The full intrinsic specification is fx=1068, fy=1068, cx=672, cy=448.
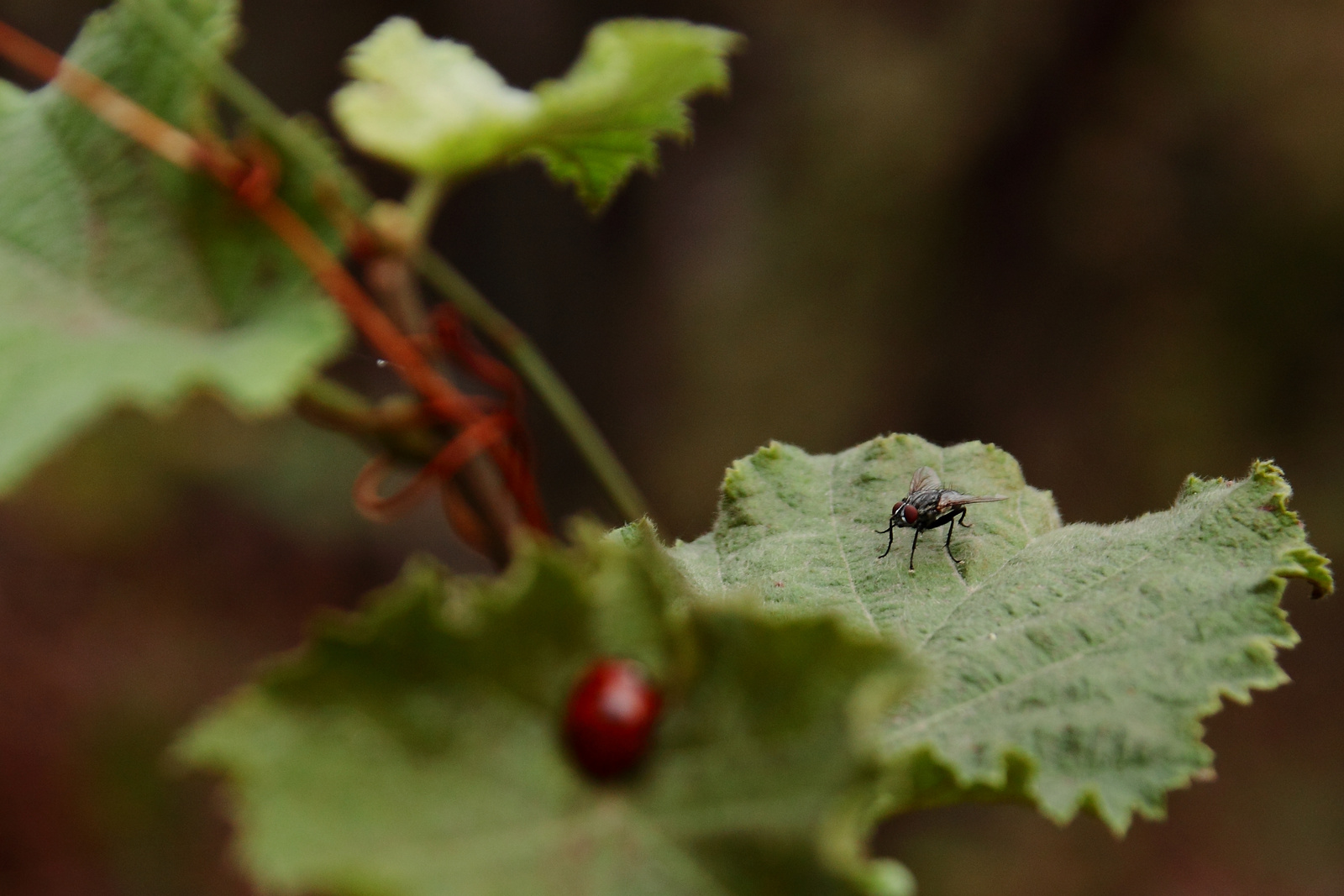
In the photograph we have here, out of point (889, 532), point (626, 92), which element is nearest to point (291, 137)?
point (626, 92)

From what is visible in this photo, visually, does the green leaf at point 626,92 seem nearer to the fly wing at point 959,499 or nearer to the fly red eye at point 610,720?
the fly red eye at point 610,720

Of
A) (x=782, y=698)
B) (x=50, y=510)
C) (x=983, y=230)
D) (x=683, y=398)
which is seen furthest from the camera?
(x=50, y=510)

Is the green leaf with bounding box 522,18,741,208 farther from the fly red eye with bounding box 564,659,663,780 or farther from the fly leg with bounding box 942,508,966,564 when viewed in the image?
Result: the fly leg with bounding box 942,508,966,564

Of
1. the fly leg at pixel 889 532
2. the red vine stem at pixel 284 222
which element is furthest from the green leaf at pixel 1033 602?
the red vine stem at pixel 284 222

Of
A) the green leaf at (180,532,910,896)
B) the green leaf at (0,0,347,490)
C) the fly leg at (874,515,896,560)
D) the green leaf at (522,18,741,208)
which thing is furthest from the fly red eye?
the fly leg at (874,515,896,560)

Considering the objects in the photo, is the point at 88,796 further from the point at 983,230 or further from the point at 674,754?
the point at 674,754

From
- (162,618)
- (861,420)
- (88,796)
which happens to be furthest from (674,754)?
(162,618)
